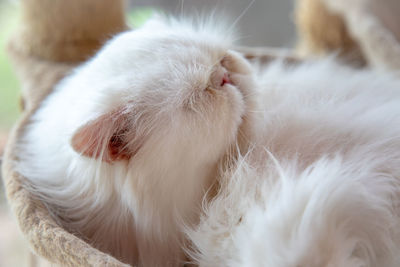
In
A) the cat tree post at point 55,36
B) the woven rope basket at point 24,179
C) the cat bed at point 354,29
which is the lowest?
the woven rope basket at point 24,179

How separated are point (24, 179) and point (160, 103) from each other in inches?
14.0

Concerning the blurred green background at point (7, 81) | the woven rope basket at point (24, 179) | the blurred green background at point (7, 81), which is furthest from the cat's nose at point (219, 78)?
the blurred green background at point (7, 81)

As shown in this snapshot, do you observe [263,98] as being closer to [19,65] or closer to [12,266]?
[19,65]

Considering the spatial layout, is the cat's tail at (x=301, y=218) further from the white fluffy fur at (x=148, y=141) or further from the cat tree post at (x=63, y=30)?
the cat tree post at (x=63, y=30)

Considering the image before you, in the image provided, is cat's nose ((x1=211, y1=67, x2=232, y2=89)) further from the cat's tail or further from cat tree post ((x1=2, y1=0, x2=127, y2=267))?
cat tree post ((x1=2, y1=0, x2=127, y2=267))

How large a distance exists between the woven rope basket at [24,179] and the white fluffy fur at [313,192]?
0.65ft

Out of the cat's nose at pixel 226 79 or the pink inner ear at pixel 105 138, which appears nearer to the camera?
the pink inner ear at pixel 105 138

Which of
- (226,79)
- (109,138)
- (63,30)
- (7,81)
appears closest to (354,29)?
(226,79)

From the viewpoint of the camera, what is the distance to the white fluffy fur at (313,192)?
62 centimetres

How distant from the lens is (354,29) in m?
1.51

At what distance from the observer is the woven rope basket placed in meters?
0.72

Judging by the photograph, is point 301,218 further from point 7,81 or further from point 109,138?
point 7,81


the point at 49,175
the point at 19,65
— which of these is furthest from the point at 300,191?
the point at 19,65

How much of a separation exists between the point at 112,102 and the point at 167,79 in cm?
11
